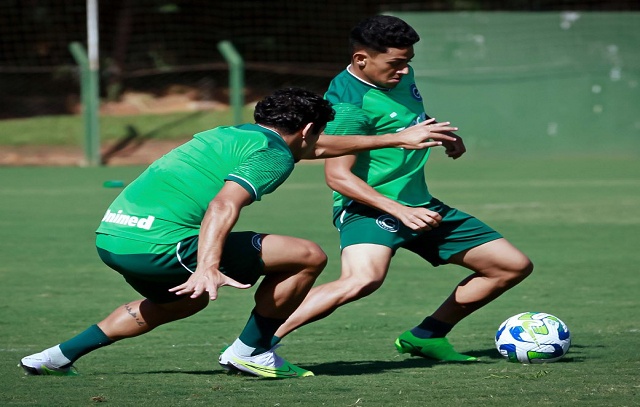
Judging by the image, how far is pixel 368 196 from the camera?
19.5 ft

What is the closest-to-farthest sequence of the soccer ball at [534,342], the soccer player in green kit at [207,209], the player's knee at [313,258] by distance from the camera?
the soccer player in green kit at [207,209], the player's knee at [313,258], the soccer ball at [534,342]

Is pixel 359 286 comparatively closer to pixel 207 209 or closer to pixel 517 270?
pixel 517 270

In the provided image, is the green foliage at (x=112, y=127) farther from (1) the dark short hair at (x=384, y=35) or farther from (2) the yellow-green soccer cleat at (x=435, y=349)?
(2) the yellow-green soccer cleat at (x=435, y=349)

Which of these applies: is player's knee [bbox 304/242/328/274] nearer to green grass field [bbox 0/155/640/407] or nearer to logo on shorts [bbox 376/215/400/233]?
green grass field [bbox 0/155/640/407]

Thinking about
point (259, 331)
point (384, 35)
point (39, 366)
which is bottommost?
point (39, 366)

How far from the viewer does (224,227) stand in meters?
4.65

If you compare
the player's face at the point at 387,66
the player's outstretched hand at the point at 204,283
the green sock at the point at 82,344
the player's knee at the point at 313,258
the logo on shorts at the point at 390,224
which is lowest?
the green sock at the point at 82,344

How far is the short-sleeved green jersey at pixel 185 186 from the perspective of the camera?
5098mm

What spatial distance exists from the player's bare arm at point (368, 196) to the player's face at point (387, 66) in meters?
0.46

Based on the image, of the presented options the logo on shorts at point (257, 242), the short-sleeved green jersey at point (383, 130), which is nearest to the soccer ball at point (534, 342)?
the short-sleeved green jersey at point (383, 130)

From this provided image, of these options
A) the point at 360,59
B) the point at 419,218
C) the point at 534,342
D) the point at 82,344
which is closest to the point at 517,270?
the point at 534,342

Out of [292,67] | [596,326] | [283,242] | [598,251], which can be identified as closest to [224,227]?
[283,242]

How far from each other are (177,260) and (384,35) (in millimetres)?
1819

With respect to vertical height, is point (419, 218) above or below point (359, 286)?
above
